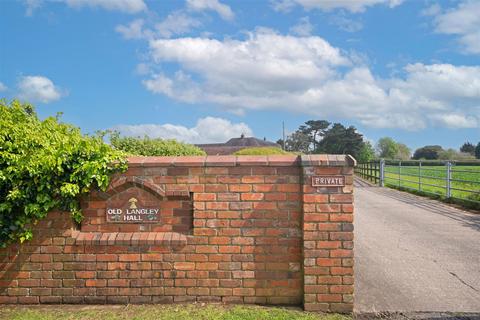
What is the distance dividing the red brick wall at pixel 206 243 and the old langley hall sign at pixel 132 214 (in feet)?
0.22

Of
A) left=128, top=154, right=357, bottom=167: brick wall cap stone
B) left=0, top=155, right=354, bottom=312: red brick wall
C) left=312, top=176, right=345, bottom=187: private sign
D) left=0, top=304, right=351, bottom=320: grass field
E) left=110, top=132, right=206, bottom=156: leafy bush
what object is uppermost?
left=110, top=132, right=206, bottom=156: leafy bush

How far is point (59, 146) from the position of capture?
408 centimetres

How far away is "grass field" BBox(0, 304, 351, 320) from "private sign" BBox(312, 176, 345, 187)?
1279 millimetres

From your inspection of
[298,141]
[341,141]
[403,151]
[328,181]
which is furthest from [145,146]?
[403,151]

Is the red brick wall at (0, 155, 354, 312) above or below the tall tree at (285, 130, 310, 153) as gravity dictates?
below

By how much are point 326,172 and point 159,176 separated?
1724 millimetres

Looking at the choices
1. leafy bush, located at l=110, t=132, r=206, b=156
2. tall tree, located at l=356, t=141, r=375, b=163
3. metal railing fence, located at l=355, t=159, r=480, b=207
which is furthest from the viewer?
tall tree, located at l=356, t=141, r=375, b=163

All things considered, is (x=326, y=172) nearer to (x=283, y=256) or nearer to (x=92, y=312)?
(x=283, y=256)

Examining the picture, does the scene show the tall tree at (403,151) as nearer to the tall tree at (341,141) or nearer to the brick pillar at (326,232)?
the tall tree at (341,141)

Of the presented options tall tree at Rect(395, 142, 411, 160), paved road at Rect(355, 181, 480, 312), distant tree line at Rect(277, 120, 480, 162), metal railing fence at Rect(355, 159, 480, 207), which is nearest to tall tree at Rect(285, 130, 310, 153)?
distant tree line at Rect(277, 120, 480, 162)

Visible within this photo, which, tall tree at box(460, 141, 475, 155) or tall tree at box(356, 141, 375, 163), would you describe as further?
tall tree at box(460, 141, 475, 155)

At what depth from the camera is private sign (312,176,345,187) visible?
149 inches

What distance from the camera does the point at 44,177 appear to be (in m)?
3.94

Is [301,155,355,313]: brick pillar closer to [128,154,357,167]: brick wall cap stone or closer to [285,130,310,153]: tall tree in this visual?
[128,154,357,167]: brick wall cap stone
